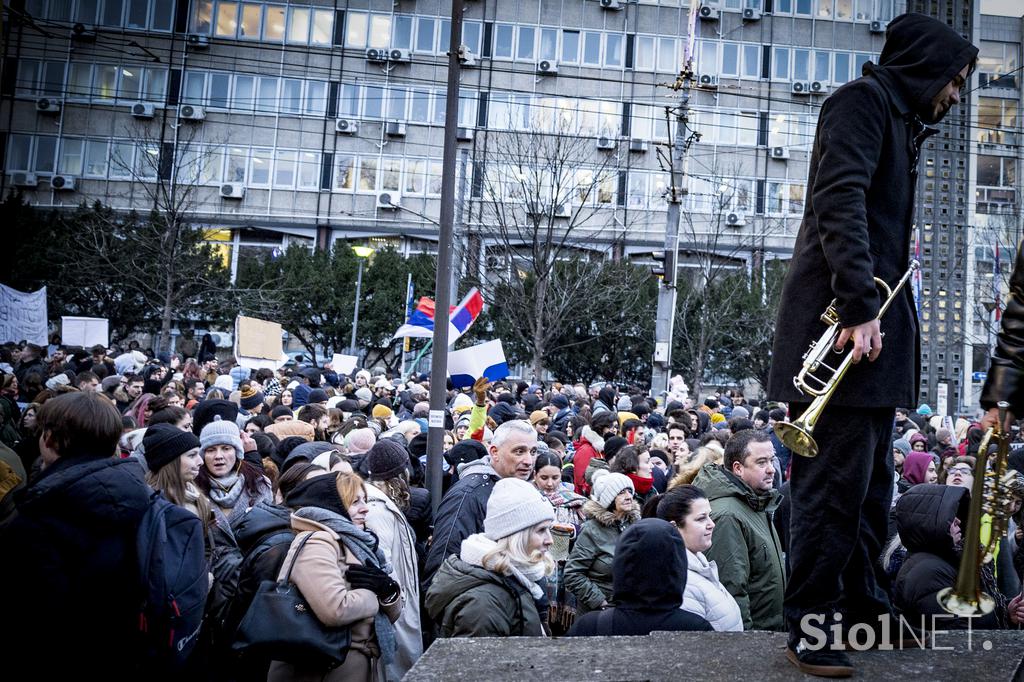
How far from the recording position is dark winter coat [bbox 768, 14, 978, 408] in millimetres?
3256

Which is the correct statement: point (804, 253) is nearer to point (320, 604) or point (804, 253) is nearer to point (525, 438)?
point (320, 604)

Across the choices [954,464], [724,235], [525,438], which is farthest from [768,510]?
[724,235]

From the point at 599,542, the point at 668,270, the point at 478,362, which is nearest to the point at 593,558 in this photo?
the point at 599,542

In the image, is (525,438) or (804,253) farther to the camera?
(525,438)

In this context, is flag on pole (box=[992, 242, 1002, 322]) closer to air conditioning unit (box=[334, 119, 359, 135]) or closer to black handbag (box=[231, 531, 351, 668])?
black handbag (box=[231, 531, 351, 668])

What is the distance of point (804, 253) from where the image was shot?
3.53 metres

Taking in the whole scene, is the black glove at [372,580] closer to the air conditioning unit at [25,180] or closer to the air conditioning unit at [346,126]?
the air conditioning unit at [346,126]

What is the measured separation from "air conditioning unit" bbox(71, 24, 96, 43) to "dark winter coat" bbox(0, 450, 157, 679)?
47.5 m

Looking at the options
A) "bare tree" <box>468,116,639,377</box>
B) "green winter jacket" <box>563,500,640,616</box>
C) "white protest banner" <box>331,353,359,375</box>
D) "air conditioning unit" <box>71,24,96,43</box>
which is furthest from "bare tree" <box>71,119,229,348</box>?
"green winter jacket" <box>563,500,640,616</box>

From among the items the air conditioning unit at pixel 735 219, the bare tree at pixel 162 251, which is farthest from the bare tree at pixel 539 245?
the bare tree at pixel 162 251

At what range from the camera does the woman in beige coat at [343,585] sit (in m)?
4.21

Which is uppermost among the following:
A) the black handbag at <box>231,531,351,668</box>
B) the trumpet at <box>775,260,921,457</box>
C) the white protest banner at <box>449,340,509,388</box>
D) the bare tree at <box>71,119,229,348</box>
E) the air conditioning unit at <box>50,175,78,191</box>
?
the air conditioning unit at <box>50,175,78,191</box>

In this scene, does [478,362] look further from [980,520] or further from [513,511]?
[980,520]

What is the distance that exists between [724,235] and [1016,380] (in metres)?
43.1
